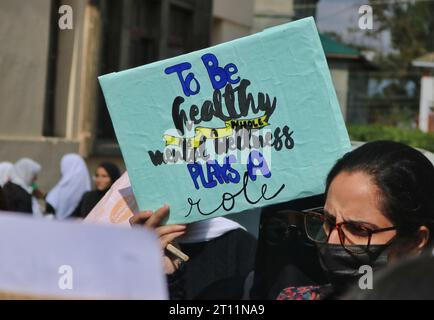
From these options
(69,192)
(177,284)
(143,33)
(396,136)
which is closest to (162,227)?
(177,284)

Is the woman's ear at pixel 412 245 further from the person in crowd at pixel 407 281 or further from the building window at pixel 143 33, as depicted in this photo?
the building window at pixel 143 33

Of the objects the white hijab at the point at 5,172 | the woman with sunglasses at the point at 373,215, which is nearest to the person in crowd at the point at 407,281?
the woman with sunglasses at the point at 373,215

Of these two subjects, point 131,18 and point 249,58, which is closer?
point 249,58

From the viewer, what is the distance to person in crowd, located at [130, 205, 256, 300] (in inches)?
110

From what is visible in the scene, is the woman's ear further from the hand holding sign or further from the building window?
the building window

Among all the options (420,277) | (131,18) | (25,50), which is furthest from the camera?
(131,18)

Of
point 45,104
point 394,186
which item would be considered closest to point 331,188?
point 394,186

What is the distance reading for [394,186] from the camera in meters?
2.34

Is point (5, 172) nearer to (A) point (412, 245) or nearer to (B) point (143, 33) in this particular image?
(A) point (412, 245)

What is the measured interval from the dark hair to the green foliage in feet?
54.7

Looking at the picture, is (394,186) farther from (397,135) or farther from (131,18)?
(397,135)

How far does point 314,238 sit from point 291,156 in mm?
235

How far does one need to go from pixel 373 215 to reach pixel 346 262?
0.44ft

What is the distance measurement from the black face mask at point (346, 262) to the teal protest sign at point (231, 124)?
0.30 meters
